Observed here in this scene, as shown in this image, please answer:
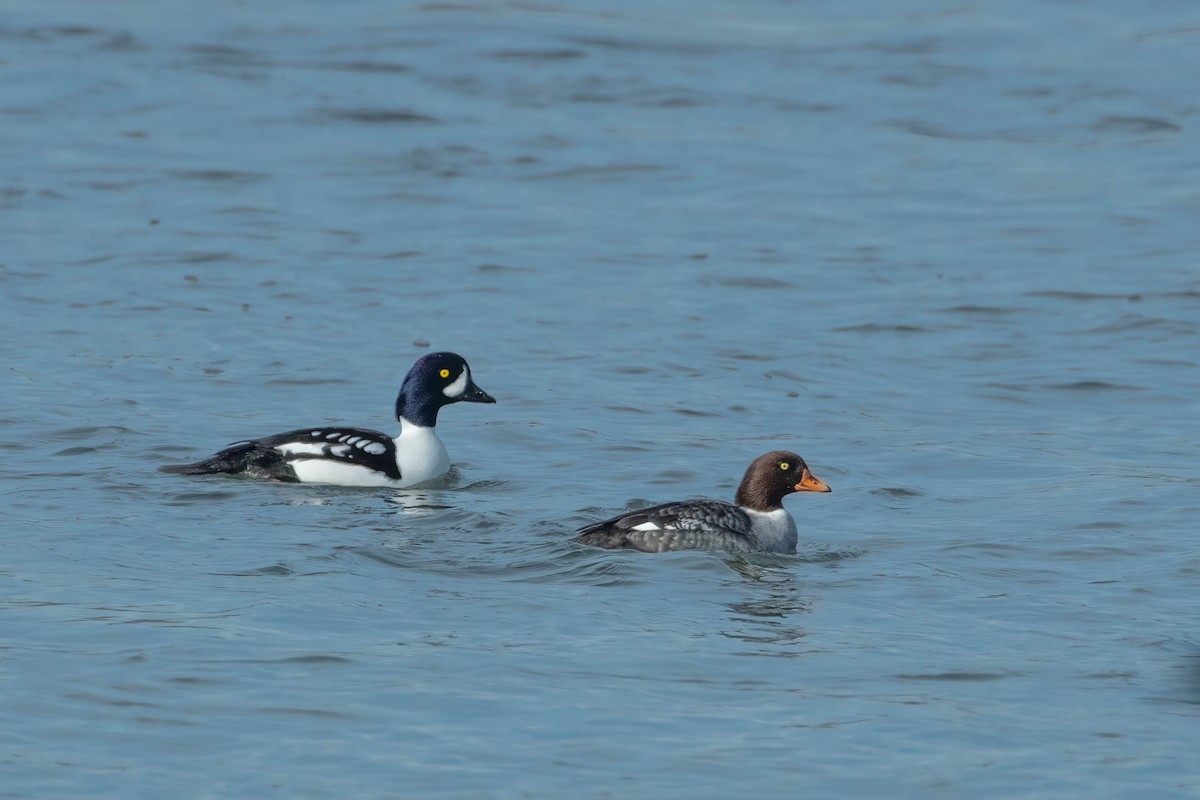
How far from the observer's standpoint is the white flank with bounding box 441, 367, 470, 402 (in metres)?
15.8

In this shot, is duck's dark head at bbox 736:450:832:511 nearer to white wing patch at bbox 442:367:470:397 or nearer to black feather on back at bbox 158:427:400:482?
black feather on back at bbox 158:427:400:482

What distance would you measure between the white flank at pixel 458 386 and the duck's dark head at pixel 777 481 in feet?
10.9

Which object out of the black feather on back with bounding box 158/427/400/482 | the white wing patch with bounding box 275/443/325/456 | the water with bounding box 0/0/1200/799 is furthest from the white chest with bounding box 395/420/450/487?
the white wing patch with bounding box 275/443/325/456

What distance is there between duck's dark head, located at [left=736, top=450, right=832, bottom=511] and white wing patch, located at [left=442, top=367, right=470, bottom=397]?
3319mm

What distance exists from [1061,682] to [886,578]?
2.28 meters

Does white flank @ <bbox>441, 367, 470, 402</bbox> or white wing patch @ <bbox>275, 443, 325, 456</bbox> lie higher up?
white flank @ <bbox>441, 367, 470, 402</bbox>

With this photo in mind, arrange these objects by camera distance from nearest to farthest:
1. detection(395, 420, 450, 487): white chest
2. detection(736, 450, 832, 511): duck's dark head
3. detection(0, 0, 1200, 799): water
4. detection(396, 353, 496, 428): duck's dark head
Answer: detection(0, 0, 1200, 799): water < detection(736, 450, 832, 511): duck's dark head < detection(395, 420, 450, 487): white chest < detection(396, 353, 496, 428): duck's dark head

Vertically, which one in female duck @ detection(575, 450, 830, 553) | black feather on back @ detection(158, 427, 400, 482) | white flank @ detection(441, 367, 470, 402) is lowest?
female duck @ detection(575, 450, 830, 553)

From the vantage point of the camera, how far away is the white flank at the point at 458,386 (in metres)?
15.8

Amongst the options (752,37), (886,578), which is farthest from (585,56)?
(886,578)

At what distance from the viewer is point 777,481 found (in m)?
13.2

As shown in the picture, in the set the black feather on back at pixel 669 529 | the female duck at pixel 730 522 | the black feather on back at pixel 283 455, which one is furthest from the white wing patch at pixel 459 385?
the black feather on back at pixel 669 529

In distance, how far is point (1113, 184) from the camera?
26125mm

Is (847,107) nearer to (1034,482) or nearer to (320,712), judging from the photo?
(1034,482)
